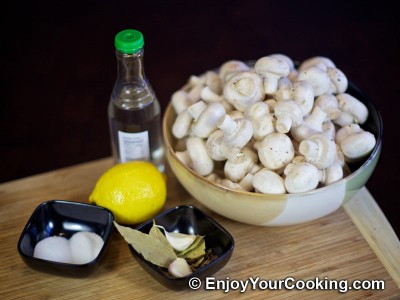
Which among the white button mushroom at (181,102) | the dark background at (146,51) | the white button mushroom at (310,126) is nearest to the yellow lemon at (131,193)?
the white button mushroom at (181,102)

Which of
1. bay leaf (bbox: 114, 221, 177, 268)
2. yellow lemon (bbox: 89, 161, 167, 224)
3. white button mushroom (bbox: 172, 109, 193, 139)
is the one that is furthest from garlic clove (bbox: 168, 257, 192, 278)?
white button mushroom (bbox: 172, 109, 193, 139)

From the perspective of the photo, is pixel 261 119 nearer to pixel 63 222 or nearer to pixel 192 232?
pixel 192 232

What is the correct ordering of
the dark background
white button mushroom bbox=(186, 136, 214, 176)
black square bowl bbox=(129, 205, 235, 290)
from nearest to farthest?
black square bowl bbox=(129, 205, 235, 290) < white button mushroom bbox=(186, 136, 214, 176) < the dark background

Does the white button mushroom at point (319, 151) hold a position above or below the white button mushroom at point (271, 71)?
below

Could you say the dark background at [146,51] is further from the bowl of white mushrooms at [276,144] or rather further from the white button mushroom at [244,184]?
the white button mushroom at [244,184]

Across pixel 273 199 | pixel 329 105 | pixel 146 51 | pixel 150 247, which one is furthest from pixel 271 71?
pixel 146 51

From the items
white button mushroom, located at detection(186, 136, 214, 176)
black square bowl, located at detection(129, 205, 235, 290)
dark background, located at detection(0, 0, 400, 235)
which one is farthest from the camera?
dark background, located at detection(0, 0, 400, 235)

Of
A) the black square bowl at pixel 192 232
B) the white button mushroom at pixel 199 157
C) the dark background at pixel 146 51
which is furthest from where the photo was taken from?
the dark background at pixel 146 51

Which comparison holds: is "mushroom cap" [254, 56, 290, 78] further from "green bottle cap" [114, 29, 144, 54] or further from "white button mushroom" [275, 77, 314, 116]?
"green bottle cap" [114, 29, 144, 54]

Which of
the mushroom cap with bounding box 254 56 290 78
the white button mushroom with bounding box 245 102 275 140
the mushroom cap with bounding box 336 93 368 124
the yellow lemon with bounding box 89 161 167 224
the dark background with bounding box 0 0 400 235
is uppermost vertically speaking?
the mushroom cap with bounding box 254 56 290 78
